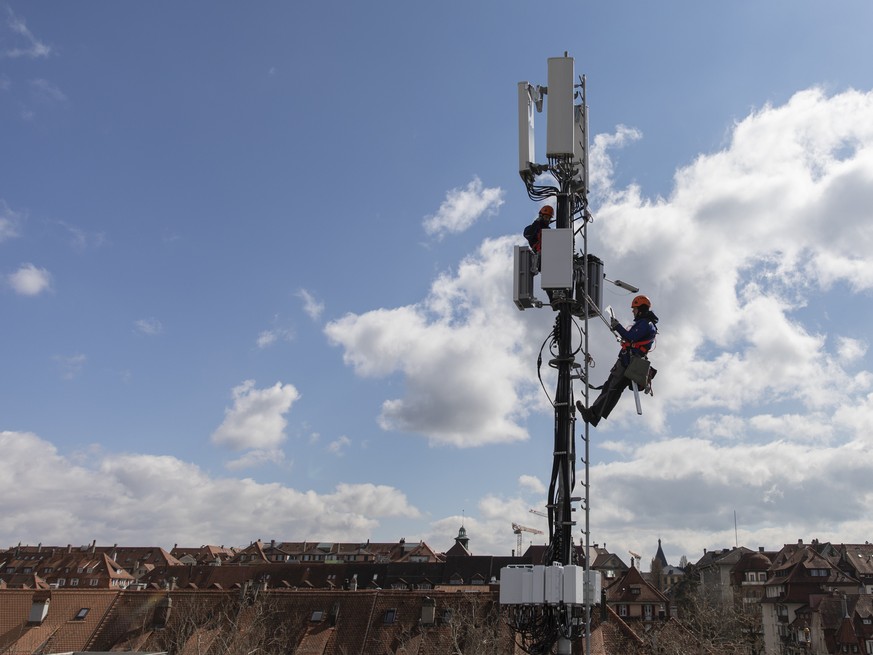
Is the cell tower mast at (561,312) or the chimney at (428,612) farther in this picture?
the chimney at (428,612)

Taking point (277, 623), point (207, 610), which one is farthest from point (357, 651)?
point (207, 610)

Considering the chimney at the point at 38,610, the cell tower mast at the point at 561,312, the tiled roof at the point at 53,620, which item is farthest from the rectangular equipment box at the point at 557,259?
the chimney at the point at 38,610

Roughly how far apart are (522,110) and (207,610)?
1505 inches

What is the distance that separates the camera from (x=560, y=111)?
12766mm

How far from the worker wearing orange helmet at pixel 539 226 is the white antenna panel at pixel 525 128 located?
0.79 metres

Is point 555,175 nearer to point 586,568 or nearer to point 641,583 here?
point 586,568

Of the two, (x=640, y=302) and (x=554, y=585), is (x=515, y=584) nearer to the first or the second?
(x=554, y=585)

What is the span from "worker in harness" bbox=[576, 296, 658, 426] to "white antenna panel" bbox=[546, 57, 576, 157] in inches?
109

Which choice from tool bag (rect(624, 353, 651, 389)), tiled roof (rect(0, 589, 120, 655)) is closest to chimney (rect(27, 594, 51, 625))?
tiled roof (rect(0, 589, 120, 655))

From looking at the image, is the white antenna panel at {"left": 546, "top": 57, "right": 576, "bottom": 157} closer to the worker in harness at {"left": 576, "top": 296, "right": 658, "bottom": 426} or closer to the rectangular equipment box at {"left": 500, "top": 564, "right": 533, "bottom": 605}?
the worker in harness at {"left": 576, "top": 296, "right": 658, "bottom": 426}

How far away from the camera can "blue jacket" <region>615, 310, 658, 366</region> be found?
11.9 meters

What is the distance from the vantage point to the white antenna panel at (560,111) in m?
12.6

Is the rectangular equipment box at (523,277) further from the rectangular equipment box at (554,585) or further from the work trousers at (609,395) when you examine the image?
the rectangular equipment box at (554,585)

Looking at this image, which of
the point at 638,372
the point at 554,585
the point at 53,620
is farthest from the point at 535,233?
the point at 53,620
